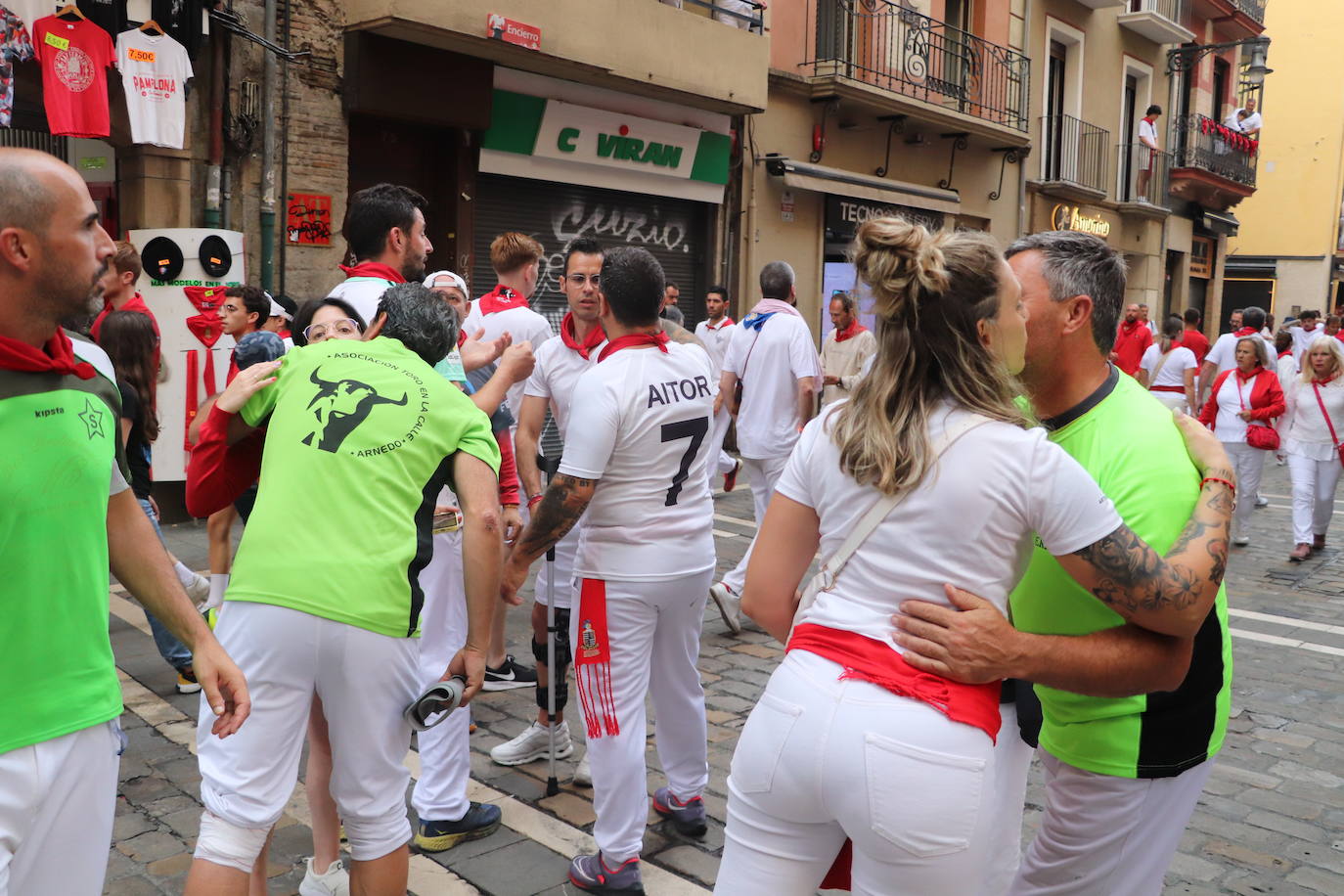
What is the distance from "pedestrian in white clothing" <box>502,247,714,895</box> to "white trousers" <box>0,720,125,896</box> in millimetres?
1652

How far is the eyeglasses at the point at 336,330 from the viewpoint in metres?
3.27

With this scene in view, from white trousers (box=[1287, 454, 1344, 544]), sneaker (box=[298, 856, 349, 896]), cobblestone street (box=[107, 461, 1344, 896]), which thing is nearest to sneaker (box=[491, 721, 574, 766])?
cobblestone street (box=[107, 461, 1344, 896])

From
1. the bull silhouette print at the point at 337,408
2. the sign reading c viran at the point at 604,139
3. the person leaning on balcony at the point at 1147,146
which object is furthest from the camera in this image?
the person leaning on balcony at the point at 1147,146

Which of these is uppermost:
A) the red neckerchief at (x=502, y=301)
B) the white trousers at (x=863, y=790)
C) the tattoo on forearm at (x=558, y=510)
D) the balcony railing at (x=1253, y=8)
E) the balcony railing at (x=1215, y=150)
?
the balcony railing at (x=1253, y=8)

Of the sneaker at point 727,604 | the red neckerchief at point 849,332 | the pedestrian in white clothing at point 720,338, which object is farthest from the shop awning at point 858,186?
the sneaker at point 727,604

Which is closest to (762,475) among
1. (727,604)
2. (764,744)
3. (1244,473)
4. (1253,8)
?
(727,604)

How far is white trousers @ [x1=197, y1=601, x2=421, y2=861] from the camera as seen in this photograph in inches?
106

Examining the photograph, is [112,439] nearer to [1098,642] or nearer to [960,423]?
[960,423]

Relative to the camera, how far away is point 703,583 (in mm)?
3811

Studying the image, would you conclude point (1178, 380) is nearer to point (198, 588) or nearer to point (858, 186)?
point (858, 186)

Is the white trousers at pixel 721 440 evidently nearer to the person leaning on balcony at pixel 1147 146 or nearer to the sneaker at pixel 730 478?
the sneaker at pixel 730 478

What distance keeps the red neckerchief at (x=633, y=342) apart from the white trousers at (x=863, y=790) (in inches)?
73.1

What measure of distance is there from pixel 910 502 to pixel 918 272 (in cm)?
41

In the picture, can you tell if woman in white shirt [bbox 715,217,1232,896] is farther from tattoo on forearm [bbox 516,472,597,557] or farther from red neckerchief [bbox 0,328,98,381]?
tattoo on forearm [bbox 516,472,597,557]
